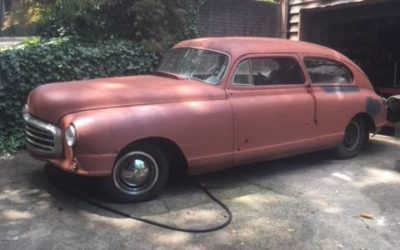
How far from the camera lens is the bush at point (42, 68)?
724 cm

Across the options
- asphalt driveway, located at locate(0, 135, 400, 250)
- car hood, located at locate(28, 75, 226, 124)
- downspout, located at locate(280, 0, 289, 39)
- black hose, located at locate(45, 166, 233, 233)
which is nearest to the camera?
asphalt driveway, located at locate(0, 135, 400, 250)

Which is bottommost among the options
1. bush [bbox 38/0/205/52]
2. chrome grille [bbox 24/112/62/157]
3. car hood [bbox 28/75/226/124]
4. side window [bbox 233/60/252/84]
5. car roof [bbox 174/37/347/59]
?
chrome grille [bbox 24/112/62/157]

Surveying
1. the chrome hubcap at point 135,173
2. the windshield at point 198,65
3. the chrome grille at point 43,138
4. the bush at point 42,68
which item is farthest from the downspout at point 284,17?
the chrome grille at point 43,138

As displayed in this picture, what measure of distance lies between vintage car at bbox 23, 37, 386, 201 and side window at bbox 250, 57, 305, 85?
0.01 metres

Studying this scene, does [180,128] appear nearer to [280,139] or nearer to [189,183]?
[189,183]

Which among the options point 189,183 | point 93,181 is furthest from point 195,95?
point 93,181

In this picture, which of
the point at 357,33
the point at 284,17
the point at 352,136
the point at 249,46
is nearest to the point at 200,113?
the point at 249,46

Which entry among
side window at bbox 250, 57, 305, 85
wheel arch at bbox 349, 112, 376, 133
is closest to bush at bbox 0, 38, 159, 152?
Result: side window at bbox 250, 57, 305, 85

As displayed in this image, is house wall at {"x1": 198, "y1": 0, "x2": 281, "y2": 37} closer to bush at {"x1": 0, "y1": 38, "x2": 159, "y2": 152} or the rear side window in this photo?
bush at {"x1": 0, "y1": 38, "x2": 159, "y2": 152}

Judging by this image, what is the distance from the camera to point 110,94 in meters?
5.23

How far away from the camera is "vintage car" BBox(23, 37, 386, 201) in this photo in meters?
4.97

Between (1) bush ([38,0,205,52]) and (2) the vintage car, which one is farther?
(1) bush ([38,0,205,52])

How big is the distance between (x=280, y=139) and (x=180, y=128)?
4.88 ft

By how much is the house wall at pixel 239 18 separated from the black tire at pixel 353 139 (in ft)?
14.4
